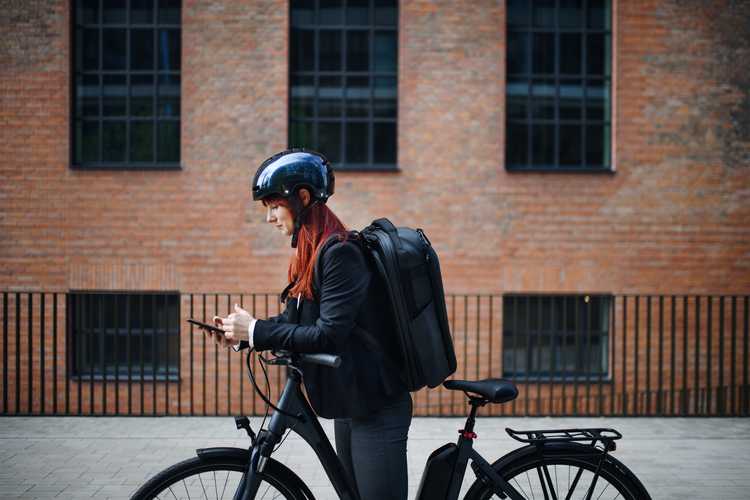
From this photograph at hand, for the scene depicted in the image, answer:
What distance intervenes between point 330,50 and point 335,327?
7827 mm

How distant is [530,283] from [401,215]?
193 centimetres

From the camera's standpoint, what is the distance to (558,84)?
32.8ft

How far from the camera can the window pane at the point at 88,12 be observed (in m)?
9.84

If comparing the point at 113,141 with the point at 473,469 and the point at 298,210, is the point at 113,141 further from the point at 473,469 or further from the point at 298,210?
the point at 473,469

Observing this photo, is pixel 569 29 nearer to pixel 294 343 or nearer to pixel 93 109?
pixel 93 109

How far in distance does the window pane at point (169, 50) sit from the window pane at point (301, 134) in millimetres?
1775

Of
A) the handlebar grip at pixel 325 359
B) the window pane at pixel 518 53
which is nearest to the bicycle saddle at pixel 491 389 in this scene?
the handlebar grip at pixel 325 359

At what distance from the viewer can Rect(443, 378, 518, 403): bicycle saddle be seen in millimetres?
2934

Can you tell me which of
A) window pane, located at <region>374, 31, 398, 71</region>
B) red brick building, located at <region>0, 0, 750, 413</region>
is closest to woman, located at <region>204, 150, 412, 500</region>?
red brick building, located at <region>0, 0, 750, 413</region>

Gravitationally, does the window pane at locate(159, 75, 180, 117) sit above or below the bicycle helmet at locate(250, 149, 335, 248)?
above

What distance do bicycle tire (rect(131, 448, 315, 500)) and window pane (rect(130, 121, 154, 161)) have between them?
25.2ft

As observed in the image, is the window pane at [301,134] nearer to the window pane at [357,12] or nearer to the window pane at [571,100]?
the window pane at [357,12]

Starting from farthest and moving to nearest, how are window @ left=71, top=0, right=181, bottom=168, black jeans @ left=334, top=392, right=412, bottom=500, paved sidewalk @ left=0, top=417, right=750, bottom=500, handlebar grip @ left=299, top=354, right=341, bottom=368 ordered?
window @ left=71, top=0, right=181, bottom=168, paved sidewalk @ left=0, top=417, right=750, bottom=500, black jeans @ left=334, top=392, right=412, bottom=500, handlebar grip @ left=299, top=354, right=341, bottom=368

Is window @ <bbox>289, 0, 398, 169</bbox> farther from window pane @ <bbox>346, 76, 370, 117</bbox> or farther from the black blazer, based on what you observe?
the black blazer
